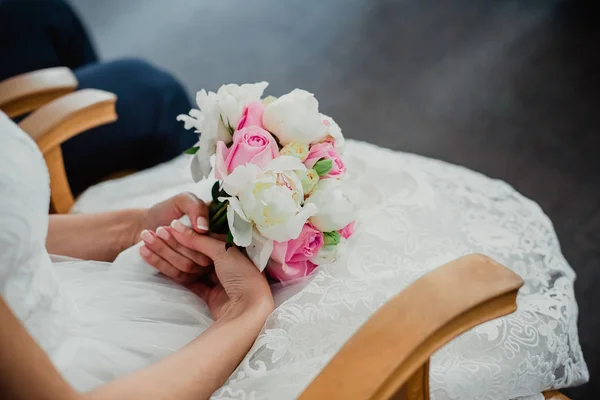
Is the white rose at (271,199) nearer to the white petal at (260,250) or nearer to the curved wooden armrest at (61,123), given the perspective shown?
the white petal at (260,250)

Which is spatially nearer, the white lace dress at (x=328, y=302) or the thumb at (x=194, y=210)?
the white lace dress at (x=328, y=302)

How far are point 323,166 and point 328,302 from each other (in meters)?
0.20

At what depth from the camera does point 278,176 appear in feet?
2.95

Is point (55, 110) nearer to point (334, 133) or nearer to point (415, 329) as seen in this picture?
point (334, 133)

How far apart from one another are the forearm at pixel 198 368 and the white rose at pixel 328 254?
12 centimetres

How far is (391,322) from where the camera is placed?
29.2 inches

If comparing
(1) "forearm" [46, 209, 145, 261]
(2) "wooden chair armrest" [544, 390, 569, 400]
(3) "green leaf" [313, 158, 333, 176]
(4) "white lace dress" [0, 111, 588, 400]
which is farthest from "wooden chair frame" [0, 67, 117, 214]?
(2) "wooden chair armrest" [544, 390, 569, 400]

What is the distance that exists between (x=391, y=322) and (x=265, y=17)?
9.93ft

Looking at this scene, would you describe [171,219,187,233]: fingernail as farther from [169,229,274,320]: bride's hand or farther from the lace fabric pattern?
the lace fabric pattern

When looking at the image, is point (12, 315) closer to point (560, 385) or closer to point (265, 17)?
point (560, 385)

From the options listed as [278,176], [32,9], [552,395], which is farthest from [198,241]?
[32,9]

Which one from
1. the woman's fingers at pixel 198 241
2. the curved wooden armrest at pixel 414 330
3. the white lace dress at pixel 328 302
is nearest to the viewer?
the curved wooden armrest at pixel 414 330

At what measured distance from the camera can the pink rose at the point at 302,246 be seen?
0.95m

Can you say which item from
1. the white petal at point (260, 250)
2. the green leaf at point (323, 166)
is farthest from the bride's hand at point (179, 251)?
the green leaf at point (323, 166)
